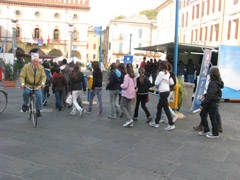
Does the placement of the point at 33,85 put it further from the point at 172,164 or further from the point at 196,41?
the point at 196,41

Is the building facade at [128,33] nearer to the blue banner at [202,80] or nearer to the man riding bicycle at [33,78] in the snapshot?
the blue banner at [202,80]

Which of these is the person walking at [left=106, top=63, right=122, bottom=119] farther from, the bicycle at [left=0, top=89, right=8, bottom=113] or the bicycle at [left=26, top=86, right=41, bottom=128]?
the bicycle at [left=0, top=89, right=8, bottom=113]

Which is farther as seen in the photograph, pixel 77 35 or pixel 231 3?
pixel 77 35

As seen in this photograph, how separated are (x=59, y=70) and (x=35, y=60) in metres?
2.29

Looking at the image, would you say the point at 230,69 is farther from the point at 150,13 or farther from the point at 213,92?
the point at 150,13

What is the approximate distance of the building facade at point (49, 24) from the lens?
57031 mm

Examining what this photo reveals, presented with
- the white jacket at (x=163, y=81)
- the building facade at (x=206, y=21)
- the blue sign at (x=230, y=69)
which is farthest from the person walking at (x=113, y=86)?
the building facade at (x=206, y=21)

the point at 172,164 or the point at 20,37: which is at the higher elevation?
the point at 20,37

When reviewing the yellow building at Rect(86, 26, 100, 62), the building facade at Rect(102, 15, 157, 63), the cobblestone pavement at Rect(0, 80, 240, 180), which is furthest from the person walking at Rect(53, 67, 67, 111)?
the yellow building at Rect(86, 26, 100, 62)

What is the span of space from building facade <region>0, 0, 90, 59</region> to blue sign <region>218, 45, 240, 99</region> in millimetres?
46699

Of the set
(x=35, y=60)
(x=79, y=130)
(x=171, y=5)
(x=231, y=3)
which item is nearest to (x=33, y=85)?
(x=35, y=60)

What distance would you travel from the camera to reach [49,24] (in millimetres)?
58500

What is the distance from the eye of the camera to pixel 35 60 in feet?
23.2

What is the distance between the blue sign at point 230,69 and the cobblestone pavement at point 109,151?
487cm
